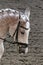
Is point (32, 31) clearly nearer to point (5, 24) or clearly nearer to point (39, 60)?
point (39, 60)

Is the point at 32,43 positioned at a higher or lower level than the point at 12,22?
lower

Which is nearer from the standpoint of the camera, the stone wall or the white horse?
the white horse

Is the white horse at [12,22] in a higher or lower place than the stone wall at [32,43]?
higher

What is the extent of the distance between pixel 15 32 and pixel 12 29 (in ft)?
0.10

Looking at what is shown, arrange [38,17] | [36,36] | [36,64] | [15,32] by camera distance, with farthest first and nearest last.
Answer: [38,17]
[36,36]
[36,64]
[15,32]

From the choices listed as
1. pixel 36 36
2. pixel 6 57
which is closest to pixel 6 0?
pixel 36 36

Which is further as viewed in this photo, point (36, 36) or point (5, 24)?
point (36, 36)

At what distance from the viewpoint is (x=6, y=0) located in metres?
4.20

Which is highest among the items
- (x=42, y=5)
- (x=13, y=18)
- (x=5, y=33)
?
(x=13, y=18)

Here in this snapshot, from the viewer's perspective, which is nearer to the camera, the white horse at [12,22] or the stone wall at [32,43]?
the white horse at [12,22]

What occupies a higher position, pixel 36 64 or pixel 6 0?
pixel 6 0

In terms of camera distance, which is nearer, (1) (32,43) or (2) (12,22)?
(2) (12,22)

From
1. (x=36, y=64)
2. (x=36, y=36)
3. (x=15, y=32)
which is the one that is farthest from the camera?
(x=36, y=36)

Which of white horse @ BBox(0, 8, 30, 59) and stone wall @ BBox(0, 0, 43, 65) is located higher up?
white horse @ BBox(0, 8, 30, 59)
